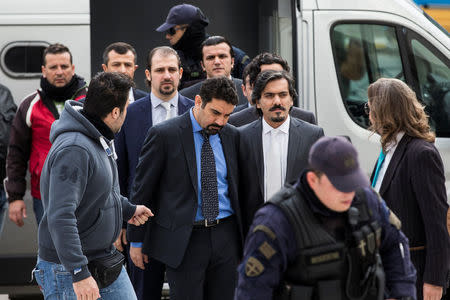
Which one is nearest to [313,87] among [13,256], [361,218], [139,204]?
[139,204]

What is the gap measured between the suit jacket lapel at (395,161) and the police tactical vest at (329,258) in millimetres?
1210

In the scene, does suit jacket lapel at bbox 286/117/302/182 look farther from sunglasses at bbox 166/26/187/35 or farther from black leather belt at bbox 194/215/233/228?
sunglasses at bbox 166/26/187/35

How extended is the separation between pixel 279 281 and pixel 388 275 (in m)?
0.53

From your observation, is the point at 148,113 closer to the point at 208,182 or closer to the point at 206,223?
the point at 208,182

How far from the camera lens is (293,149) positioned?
15.0 feet

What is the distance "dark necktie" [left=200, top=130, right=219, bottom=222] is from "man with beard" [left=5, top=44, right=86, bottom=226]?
1.45 m

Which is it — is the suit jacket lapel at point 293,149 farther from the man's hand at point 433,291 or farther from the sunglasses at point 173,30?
the sunglasses at point 173,30

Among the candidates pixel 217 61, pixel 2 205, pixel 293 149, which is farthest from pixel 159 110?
pixel 2 205

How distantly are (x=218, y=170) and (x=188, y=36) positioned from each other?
6.81ft

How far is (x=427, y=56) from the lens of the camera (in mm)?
5812

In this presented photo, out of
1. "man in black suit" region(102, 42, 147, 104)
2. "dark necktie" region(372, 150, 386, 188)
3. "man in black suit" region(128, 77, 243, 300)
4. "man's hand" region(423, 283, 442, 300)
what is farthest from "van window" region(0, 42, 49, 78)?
"man's hand" region(423, 283, 442, 300)

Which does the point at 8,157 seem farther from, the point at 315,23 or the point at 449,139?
the point at 449,139

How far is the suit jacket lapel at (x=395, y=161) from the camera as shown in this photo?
13.6 ft

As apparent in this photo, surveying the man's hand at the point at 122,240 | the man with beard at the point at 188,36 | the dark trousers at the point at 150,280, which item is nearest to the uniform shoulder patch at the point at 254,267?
the dark trousers at the point at 150,280
